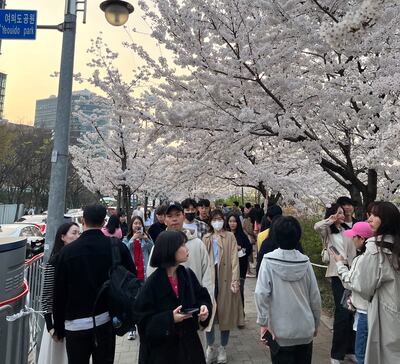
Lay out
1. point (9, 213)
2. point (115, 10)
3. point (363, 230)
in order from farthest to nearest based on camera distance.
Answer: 1. point (9, 213)
2. point (115, 10)
3. point (363, 230)

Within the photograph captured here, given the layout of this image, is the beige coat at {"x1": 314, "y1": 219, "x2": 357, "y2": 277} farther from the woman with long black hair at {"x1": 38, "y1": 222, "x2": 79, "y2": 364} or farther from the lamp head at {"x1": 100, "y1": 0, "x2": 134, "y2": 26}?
the lamp head at {"x1": 100, "y1": 0, "x2": 134, "y2": 26}

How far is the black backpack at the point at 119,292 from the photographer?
2.59 metres

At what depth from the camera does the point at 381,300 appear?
106 inches

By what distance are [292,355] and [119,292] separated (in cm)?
144

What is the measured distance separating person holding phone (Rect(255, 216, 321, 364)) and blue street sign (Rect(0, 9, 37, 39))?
427 cm

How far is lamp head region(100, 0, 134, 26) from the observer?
5.55m

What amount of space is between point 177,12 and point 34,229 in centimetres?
948

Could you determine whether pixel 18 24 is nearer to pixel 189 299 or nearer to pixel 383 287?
pixel 189 299

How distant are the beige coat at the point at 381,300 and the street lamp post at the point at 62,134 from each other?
355 cm

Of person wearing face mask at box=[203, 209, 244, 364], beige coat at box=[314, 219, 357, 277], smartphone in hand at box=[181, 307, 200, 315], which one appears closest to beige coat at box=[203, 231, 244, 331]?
person wearing face mask at box=[203, 209, 244, 364]

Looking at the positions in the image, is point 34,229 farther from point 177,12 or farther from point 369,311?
point 369,311

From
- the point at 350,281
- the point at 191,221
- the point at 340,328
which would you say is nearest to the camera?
the point at 350,281

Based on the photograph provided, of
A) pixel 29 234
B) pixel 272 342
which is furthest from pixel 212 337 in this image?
pixel 29 234

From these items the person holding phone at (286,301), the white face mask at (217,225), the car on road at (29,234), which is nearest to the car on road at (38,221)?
the car on road at (29,234)
